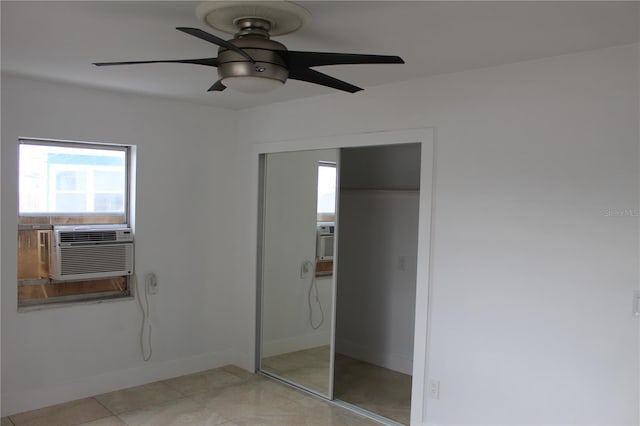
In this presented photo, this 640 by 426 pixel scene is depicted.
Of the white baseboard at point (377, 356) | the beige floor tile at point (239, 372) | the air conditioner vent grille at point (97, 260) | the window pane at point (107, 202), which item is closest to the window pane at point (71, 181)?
the window pane at point (107, 202)

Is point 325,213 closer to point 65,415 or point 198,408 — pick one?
point 198,408

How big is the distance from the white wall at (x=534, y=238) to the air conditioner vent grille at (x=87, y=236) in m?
2.32

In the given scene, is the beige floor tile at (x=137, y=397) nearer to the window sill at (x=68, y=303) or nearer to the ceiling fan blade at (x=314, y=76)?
the window sill at (x=68, y=303)

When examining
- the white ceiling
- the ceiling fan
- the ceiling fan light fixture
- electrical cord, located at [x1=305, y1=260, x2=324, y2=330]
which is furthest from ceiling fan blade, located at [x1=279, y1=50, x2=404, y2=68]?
electrical cord, located at [x1=305, y1=260, x2=324, y2=330]

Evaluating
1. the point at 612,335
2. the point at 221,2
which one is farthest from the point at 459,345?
the point at 221,2

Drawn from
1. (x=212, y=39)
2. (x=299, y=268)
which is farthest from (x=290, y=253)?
(x=212, y=39)

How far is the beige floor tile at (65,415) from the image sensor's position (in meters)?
3.54

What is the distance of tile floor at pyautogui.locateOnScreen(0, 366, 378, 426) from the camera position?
3.60 metres

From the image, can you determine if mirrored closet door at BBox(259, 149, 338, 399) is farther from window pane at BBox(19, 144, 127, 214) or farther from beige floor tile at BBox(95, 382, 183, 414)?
window pane at BBox(19, 144, 127, 214)

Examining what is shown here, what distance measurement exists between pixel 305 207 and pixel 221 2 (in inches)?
98.2

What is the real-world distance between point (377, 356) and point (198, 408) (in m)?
1.84

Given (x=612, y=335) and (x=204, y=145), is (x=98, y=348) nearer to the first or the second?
(x=204, y=145)

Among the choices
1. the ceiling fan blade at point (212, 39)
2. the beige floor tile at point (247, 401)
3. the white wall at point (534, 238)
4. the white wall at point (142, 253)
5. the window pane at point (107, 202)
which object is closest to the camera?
the ceiling fan blade at point (212, 39)

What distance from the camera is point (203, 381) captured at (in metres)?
4.43
